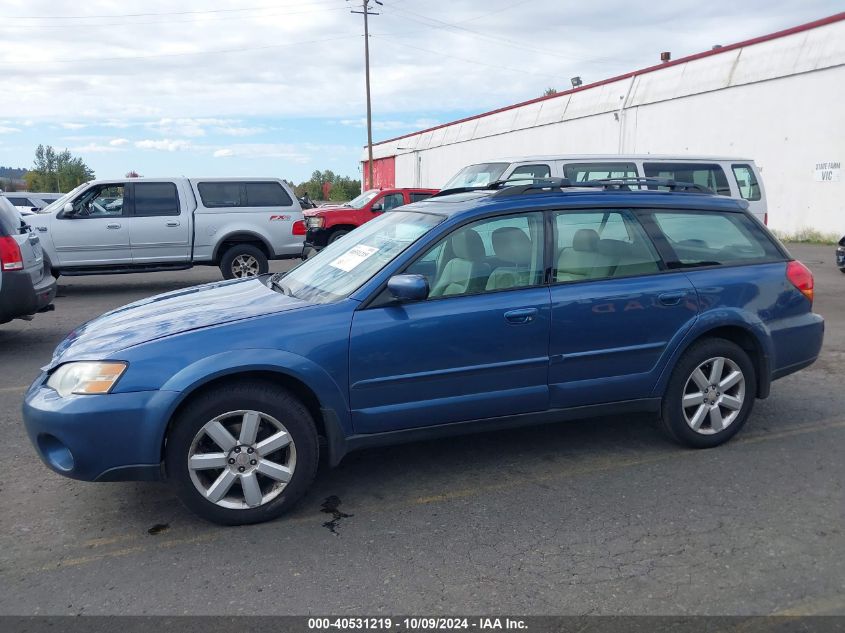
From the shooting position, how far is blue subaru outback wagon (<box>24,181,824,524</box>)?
3.59m

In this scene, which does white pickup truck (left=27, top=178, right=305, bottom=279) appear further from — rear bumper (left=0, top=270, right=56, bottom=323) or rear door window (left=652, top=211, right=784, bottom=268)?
rear door window (left=652, top=211, right=784, bottom=268)

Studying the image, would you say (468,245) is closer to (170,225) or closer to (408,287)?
(408,287)

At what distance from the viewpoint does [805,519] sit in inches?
147

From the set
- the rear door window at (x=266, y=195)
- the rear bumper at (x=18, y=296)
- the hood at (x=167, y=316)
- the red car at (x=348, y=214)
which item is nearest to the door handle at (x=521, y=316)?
the hood at (x=167, y=316)

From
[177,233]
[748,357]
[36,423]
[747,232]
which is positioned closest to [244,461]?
[36,423]

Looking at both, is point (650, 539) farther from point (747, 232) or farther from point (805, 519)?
point (747, 232)

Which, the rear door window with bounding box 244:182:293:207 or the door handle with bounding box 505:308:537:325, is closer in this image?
the door handle with bounding box 505:308:537:325

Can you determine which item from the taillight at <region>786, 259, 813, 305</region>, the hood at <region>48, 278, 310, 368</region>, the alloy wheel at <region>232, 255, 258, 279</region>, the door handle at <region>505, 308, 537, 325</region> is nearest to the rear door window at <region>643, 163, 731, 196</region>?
the taillight at <region>786, 259, 813, 305</region>

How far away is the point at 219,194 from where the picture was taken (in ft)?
39.7

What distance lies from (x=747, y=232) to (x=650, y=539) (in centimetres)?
239

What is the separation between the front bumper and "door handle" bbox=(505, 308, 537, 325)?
1.78m

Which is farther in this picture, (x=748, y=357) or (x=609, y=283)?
(x=748, y=357)

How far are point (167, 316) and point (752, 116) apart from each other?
22.5 m
